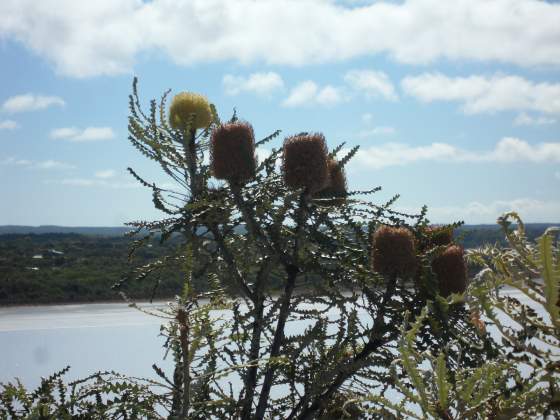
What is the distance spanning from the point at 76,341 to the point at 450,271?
36.0 ft

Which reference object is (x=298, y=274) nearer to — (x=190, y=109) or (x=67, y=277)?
(x=190, y=109)

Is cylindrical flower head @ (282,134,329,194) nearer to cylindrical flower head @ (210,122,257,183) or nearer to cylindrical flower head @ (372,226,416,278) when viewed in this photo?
cylindrical flower head @ (210,122,257,183)

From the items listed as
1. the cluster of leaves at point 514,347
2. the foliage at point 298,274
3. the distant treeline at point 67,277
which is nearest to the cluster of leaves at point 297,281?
the foliage at point 298,274

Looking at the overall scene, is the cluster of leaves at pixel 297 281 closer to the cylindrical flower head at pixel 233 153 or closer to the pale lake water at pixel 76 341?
the cylindrical flower head at pixel 233 153

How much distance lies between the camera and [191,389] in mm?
1141

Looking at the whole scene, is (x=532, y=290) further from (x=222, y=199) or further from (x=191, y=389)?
(x=222, y=199)

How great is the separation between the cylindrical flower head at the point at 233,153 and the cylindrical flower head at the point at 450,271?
0.59m

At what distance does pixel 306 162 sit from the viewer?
1.78 metres

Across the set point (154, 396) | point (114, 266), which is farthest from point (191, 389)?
point (114, 266)

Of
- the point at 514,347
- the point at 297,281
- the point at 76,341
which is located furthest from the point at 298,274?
the point at 76,341

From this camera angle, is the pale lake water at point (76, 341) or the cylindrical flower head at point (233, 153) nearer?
the cylindrical flower head at point (233, 153)

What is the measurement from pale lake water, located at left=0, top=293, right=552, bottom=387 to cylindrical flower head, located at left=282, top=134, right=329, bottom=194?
2.12 metres

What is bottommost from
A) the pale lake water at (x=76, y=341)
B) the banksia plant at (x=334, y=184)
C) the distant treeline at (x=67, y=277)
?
the pale lake water at (x=76, y=341)

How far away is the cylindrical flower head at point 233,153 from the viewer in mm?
1821
